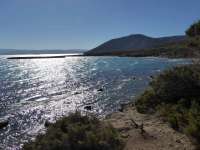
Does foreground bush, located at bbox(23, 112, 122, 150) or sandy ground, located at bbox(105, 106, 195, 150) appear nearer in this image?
foreground bush, located at bbox(23, 112, 122, 150)

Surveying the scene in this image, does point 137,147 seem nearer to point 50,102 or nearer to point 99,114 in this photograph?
point 99,114

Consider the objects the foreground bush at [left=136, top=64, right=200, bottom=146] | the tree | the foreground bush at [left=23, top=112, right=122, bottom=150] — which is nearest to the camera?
the foreground bush at [left=23, top=112, right=122, bottom=150]

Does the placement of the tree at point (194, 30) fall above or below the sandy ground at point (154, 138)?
above

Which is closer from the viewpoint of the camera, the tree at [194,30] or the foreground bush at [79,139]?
the foreground bush at [79,139]

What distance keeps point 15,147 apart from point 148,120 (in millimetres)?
9995

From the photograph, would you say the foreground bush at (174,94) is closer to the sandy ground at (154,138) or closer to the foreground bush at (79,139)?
the sandy ground at (154,138)

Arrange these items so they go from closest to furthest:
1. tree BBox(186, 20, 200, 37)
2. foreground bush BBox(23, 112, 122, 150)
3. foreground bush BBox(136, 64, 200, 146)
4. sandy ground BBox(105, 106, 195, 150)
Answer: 1. foreground bush BBox(23, 112, 122, 150)
2. sandy ground BBox(105, 106, 195, 150)
3. foreground bush BBox(136, 64, 200, 146)
4. tree BBox(186, 20, 200, 37)

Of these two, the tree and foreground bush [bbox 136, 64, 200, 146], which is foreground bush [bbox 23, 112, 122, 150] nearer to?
foreground bush [bbox 136, 64, 200, 146]

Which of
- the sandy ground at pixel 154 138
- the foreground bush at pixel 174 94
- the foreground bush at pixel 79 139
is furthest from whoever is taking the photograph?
the foreground bush at pixel 174 94

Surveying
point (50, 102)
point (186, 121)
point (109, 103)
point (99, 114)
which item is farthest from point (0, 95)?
point (186, 121)

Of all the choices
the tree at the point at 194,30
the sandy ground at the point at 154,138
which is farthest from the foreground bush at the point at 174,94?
the tree at the point at 194,30

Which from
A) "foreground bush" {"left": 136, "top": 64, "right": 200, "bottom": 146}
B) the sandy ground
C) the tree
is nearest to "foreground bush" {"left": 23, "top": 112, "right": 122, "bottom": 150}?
the sandy ground

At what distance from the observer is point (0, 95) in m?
50.0

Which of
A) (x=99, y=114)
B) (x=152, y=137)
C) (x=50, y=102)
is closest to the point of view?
(x=152, y=137)
